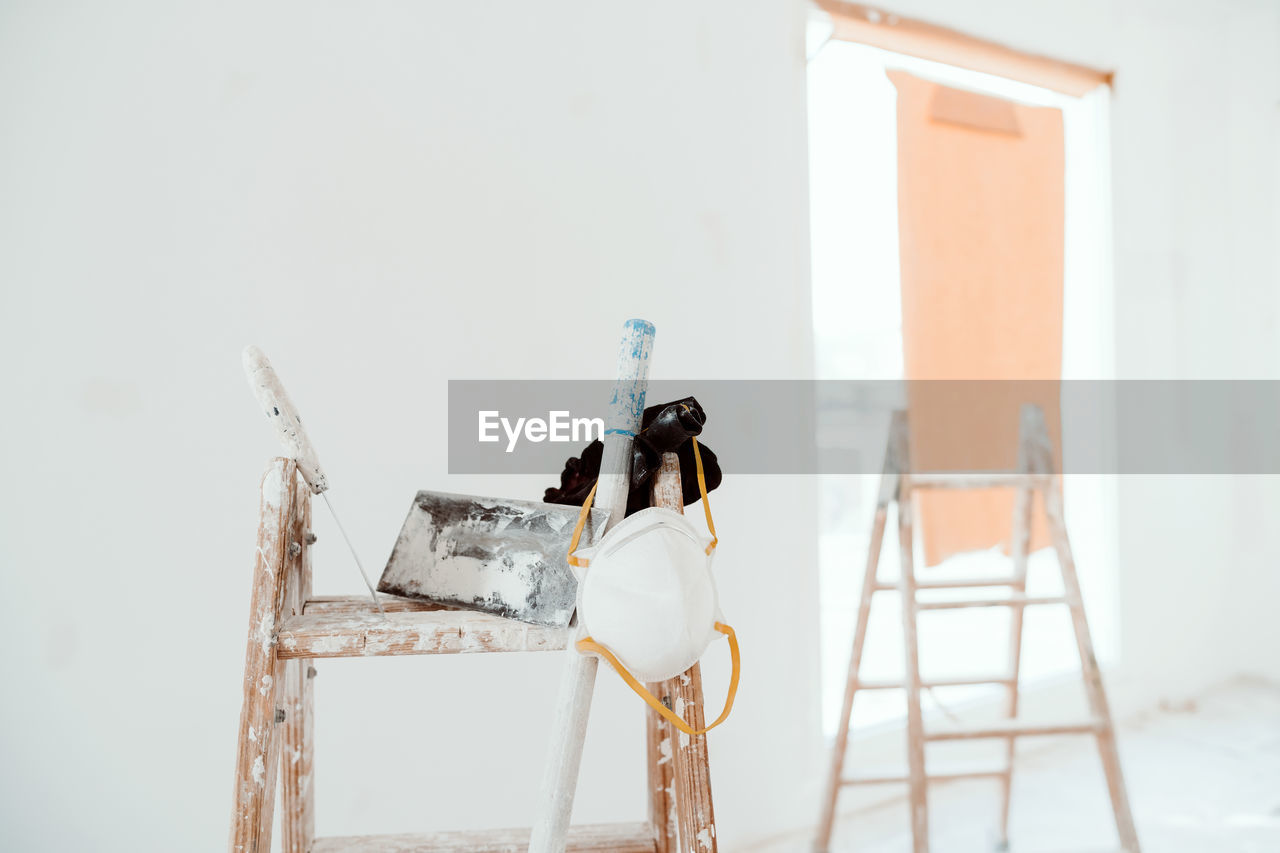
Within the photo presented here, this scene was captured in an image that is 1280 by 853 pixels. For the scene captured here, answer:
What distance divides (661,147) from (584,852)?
1362 millimetres

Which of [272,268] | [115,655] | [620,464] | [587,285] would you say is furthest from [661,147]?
[115,655]

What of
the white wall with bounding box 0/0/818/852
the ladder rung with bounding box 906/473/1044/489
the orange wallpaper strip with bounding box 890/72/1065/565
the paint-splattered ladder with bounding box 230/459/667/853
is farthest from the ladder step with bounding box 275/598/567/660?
the orange wallpaper strip with bounding box 890/72/1065/565

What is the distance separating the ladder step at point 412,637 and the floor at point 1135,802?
1297 mm

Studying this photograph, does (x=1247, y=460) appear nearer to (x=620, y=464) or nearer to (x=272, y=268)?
(x=620, y=464)

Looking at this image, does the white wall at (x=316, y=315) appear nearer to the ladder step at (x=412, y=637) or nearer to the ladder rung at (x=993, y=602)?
Answer: the ladder rung at (x=993, y=602)

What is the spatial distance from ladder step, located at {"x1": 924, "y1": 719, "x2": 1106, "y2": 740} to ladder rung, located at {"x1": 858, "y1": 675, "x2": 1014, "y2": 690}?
4.9 inches

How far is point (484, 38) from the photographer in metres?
1.49

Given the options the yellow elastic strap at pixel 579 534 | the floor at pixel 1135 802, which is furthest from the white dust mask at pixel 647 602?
the floor at pixel 1135 802

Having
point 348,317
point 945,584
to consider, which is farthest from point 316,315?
point 945,584

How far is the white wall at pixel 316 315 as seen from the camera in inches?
49.3

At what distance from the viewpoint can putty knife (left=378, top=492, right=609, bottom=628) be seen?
30.8 inches

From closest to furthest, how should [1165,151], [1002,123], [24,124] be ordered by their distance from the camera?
[24,124] → [1002,123] → [1165,151]

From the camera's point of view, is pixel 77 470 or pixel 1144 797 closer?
pixel 77 470

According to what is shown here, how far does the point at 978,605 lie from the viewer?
63.4 inches
